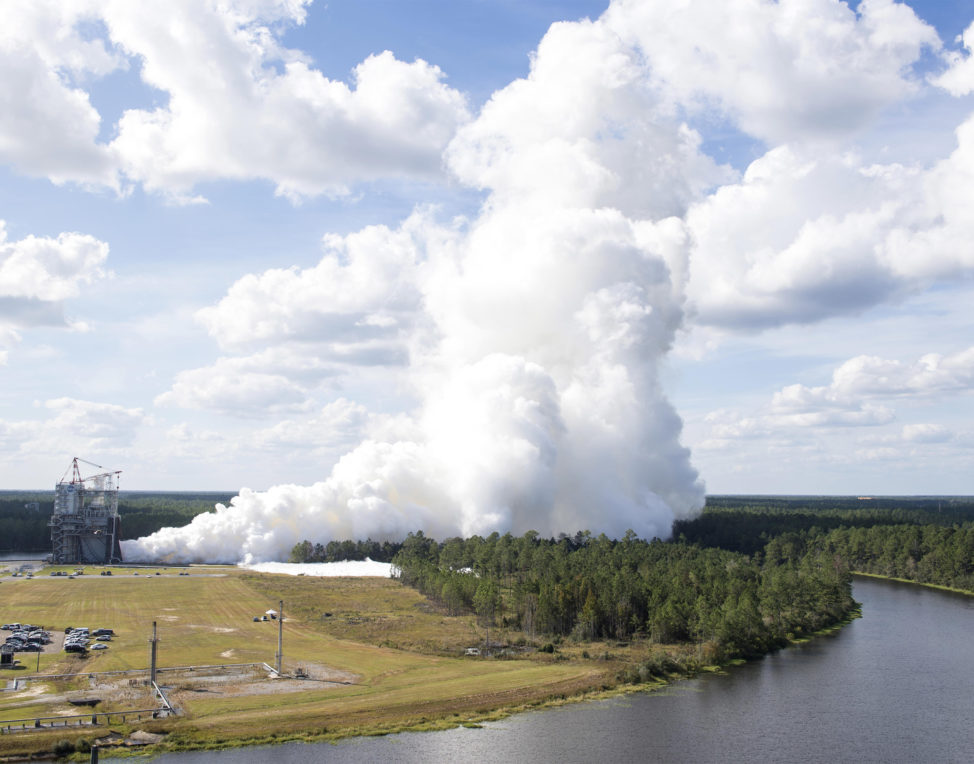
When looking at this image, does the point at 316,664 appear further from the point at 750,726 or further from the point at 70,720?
the point at 750,726

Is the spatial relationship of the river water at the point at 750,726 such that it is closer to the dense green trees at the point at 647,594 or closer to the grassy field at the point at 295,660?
the grassy field at the point at 295,660

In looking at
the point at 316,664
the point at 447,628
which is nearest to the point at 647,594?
the point at 447,628

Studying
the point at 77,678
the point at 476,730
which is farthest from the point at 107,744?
the point at 476,730

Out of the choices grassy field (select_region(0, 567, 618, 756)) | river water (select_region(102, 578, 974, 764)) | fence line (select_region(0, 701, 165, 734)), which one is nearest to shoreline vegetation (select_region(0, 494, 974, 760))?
grassy field (select_region(0, 567, 618, 756))

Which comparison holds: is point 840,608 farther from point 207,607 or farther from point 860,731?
point 207,607

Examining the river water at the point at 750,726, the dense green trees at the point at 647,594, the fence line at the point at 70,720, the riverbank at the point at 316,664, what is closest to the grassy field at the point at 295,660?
the riverbank at the point at 316,664
